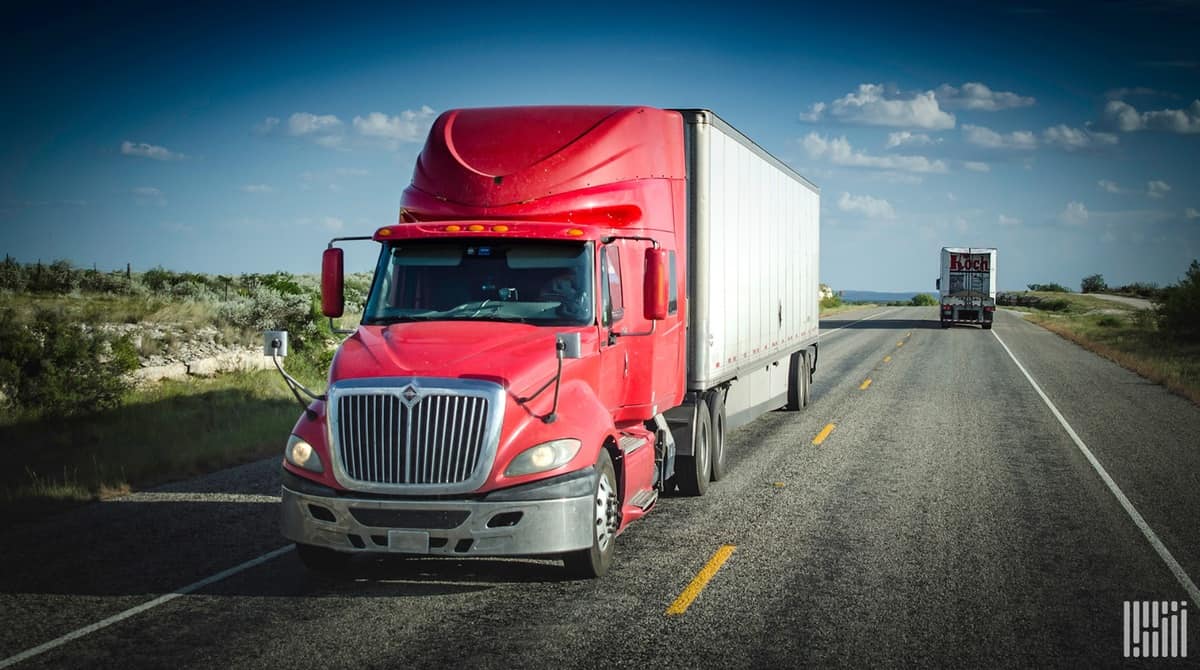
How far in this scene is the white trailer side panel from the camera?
11.0m

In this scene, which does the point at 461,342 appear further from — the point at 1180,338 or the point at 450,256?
the point at 1180,338

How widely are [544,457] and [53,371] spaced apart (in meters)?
12.5

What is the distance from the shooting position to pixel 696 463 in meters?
10.9

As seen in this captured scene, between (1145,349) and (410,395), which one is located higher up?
(410,395)

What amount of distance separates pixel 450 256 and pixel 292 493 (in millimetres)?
2310

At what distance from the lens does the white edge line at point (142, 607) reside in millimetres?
6059

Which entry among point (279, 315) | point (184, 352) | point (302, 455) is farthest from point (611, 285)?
point (279, 315)

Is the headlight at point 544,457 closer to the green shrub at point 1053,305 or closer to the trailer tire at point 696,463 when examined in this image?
the trailer tire at point 696,463

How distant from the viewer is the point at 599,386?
821 cm

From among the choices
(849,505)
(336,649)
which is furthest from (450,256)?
(849,505)

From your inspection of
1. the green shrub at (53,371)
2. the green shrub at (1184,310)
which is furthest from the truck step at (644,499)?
the green shrub at (1184,310)

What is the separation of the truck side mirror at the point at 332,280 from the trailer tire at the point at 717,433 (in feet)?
15.4

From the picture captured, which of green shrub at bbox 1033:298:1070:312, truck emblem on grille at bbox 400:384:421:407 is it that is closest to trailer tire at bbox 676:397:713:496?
truck emblem on grille at bbox 400:384:421:407

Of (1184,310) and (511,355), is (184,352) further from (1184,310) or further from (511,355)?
(1184,310)
